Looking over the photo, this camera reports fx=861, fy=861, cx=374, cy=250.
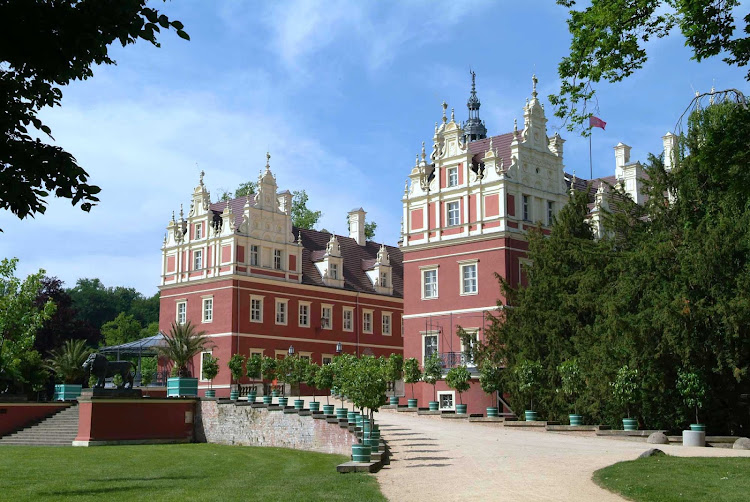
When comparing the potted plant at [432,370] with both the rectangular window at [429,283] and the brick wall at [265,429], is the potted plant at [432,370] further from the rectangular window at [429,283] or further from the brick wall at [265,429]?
the brick wall at [265,429]

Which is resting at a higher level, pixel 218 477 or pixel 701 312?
pixel 701 312

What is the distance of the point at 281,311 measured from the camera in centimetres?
4831

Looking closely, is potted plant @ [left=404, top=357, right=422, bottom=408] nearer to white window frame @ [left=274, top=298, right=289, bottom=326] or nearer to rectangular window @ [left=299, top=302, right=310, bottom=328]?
white window frame @ [left=274, top=298, right=289, bottom=326]

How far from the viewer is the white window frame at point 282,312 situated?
157 ft

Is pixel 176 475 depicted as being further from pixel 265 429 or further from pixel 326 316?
pixel 326 316

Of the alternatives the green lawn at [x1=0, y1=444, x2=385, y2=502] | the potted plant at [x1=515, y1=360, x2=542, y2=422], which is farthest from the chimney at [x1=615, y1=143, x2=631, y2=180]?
the green lawn at [x1=0, y1=444, x2=385, y2=502]

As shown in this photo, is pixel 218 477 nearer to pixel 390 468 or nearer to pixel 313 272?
pixel 390 468

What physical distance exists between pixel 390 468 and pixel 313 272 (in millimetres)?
33232

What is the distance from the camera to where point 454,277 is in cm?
3906

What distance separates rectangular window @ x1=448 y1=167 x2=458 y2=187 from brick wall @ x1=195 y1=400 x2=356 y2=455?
14551mm

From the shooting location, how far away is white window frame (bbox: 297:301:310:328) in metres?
49.3

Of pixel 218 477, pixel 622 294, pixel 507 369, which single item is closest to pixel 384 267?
pixel 507 369

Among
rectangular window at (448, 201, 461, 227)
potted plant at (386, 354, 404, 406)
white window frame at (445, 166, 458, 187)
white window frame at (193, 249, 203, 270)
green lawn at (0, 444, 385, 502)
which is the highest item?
white window frame at (445, 166, 458, 187)

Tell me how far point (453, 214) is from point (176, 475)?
74.0 ft
